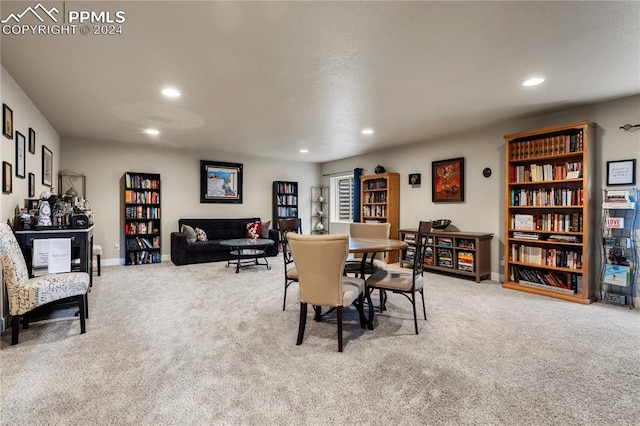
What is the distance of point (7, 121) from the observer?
2.79 m

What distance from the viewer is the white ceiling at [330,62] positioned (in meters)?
1.99

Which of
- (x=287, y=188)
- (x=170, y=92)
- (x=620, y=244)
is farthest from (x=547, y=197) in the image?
(x=287, y=188)

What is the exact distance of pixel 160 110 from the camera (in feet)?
12.9

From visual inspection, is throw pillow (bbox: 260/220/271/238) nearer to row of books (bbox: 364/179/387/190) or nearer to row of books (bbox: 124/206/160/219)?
row of books (bbox: 124/206/160/219)

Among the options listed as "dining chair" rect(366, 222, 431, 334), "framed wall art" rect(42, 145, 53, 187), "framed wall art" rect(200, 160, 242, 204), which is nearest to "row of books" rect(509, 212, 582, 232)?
"dining chair" rect(366, 222, 431, 334)

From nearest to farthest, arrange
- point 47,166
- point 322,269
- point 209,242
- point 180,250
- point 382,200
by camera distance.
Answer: point 322,269 → point 47,166 → point 180,250 → point 209,242 → point 382,200

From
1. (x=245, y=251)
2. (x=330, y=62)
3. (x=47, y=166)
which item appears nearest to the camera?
(x=330, y=62)

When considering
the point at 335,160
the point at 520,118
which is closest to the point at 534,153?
the point at 520,118

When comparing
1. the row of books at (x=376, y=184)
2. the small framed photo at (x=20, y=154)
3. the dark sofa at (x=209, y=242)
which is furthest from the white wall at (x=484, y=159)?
the small framed photo at (x=20, y=154)

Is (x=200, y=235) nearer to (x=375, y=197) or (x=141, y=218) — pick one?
(x=141, y=218)

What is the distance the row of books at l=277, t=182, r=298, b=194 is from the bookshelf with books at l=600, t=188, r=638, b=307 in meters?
5.86

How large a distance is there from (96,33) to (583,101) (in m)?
4.84

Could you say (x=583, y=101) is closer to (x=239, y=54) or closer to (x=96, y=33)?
(x=239, y=54)

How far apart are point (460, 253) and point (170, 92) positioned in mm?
4504
